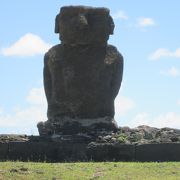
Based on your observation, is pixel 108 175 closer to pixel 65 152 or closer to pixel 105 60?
pixel 65 152

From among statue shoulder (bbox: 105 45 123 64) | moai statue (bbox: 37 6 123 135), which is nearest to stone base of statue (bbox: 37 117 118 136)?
moai statue (bbox: 37 6 123 135)

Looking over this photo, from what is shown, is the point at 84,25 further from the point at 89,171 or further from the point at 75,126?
the point at 89,171

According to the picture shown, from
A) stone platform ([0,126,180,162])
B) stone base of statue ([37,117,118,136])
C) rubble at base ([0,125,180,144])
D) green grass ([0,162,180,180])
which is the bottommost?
green grass ([0,162,180,180])

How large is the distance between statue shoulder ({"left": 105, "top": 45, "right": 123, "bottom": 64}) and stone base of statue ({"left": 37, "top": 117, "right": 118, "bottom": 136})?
149 cm

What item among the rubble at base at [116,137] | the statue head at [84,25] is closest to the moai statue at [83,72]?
the statue head at [84,25]

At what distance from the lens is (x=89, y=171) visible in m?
11.9

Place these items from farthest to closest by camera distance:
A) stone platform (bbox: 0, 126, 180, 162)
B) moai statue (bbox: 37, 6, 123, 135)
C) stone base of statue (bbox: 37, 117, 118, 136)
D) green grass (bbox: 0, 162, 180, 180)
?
moai statue (bbox: 37, 6, 123, 135) < stone base of statue (bbox: 37, 117, 118, 136) < stone platform (bbox: 0, 126, 180, 162) < green grass (bbox: 0, 162, 180, 180)

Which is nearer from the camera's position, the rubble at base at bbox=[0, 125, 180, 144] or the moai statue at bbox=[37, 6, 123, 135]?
the rubble at base at bbox=[0, 125, 180, 144]

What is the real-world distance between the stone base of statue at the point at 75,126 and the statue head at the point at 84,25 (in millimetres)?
1993

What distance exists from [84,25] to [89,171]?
17.5ft

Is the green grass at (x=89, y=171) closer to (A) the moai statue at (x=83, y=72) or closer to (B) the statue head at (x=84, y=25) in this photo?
(A) the moai statue at (x=83, y=72)

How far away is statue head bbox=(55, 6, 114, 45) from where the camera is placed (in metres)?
16.3

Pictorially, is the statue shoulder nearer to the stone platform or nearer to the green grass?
the stone platform

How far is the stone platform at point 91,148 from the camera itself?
14203 millimetres
